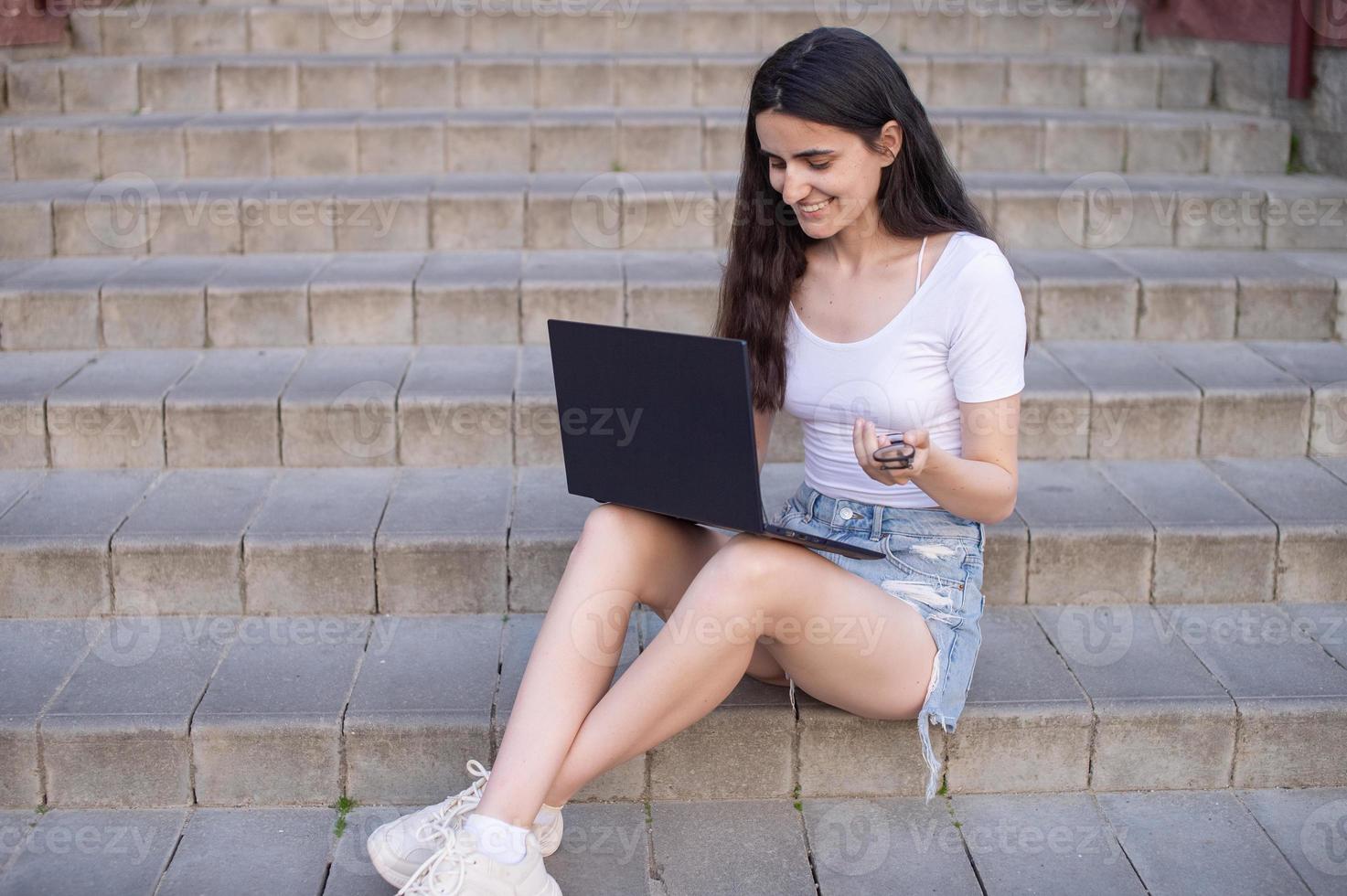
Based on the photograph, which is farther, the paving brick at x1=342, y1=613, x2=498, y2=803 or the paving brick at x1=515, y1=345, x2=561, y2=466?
the paving brick at x1=515, y1=345, x2=561, y2=466

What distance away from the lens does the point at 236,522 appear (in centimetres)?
277

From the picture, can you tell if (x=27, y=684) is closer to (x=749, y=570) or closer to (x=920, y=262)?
(x=749, y=570)

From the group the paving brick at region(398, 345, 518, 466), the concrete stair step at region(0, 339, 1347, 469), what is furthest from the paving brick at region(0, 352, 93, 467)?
the paving brick at region(398, 345, 518, 466)

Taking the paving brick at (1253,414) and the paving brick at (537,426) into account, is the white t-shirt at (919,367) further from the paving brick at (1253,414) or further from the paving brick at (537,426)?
the paving brick at (1253,414)

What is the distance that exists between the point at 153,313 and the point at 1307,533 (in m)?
2.80

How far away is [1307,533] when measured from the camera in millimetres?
2725

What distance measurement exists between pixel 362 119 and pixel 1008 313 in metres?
2.69

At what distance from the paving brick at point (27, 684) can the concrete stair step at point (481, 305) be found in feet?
3.24

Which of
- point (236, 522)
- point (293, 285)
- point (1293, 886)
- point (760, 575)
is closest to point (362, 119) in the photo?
point (293, 285)

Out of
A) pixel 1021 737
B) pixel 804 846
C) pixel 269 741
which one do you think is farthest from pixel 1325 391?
pixel 269 741

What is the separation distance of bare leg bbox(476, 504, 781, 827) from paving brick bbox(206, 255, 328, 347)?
60.3 inches

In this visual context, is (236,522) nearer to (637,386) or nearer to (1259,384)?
(637,386)

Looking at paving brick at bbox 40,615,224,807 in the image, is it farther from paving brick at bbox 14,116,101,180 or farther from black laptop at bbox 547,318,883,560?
paving brick at bbox 14,116,101,180

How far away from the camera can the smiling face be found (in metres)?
2.13
